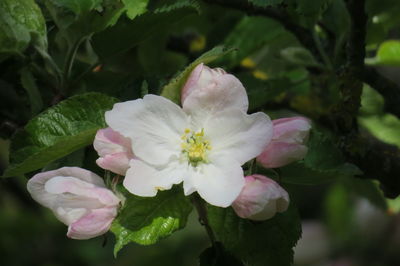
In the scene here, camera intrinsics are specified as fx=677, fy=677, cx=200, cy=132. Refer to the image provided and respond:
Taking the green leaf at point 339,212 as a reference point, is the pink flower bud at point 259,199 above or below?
above

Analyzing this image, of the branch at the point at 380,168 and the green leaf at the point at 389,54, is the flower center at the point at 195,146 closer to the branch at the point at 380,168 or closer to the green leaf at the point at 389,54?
the branch at the point at 380,168

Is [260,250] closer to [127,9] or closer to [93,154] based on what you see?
[93,154]

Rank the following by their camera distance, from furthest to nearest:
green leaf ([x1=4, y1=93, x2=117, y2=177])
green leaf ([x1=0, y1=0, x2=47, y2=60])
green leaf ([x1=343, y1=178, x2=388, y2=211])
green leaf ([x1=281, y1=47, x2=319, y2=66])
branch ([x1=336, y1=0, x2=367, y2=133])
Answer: green leaf ([x1=343, y1=178, x2=388, y2=211])
green leaf ([x1=281, y1=47, x2=319, y2=66])
branch ([x1=336, y1=0, x2=367, y2=133])
green leaf ([x1=0, y1=0, x2=47, y2=60])
green leaf ([x1=4, y1=93, x2=117, y2=177])

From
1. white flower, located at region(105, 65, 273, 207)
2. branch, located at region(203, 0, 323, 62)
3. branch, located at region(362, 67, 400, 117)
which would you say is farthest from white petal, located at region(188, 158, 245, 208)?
branch, located at region(203, 0, 323, 62)

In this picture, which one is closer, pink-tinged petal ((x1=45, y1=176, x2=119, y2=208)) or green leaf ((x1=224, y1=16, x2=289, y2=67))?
pink-tinged petal ((x1=45, y1=176, x2=119, y2=208))

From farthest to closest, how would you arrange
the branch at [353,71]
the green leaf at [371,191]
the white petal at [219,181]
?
the green leaf at [371,191], the branch at [353,71], the white petal at [219,181]

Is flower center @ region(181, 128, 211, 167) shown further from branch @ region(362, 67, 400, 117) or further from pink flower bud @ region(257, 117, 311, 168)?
branch @ region(362, 67, 400, 117)

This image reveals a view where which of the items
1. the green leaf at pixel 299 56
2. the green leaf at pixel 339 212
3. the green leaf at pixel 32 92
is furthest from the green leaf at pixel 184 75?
the green leaf at pixel 339 212
